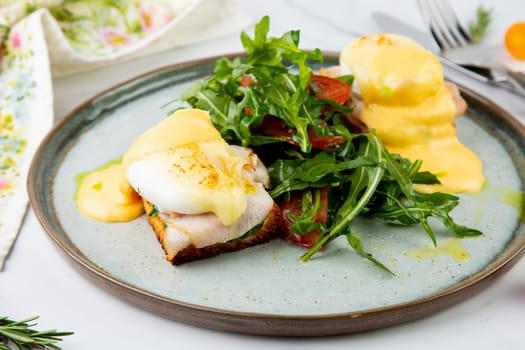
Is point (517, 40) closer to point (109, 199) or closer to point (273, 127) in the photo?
point (273, 127)

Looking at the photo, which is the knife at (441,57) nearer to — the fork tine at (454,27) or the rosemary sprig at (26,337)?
the fork tine at (454,27)

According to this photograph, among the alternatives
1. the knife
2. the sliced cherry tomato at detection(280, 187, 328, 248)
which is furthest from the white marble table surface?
the knife

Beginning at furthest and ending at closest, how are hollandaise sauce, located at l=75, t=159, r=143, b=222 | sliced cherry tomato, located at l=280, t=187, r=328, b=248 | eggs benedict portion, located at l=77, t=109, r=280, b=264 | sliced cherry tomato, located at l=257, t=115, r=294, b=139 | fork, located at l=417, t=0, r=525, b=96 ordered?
fork, located at l=417, t=0, r=525, b=96 < sliced cherry tomato, located at l=257, t=115, r=294, b=139 < hollandaise sauce, located at l=75, t=159, r=143, b=222 < sliced cherry tomato, located at l=280, t=187, r=328, b=248 < eggs benedict portion, located at l=77, t=109, r=280, b=264

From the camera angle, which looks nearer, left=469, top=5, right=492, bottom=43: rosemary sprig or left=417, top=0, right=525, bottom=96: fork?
left=417, top=0, right=525, bottom=96: fork

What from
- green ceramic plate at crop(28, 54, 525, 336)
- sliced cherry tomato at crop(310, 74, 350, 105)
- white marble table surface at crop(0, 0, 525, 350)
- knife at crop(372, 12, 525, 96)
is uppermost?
sliced cherry tomato at crop(310, 74, 350, 105)

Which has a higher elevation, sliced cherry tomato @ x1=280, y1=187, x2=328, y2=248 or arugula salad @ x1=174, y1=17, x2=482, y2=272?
arugula salad @ x1=174, y1=17, x2=482, y2=272

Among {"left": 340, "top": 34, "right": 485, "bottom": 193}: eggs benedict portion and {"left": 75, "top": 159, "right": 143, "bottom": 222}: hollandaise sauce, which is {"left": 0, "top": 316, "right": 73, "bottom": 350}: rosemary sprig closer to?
{"left": 75, "top": 159, "right": 143, "bottom": 222}: hollandaise sauce

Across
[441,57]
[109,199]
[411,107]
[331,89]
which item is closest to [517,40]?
Answer: [441,57]
